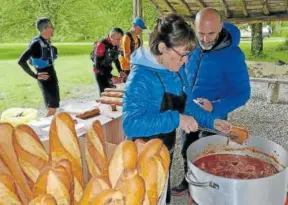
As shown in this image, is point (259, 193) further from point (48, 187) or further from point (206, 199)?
point (48, 187)

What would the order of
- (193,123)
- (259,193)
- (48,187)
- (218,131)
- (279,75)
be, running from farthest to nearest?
(279,75) → (218,131) → (193,123) → (259,193) → (48,187)

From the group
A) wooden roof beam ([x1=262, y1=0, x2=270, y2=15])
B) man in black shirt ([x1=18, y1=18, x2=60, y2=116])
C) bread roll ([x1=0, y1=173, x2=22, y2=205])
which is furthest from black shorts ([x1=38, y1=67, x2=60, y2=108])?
wooden roof beam ([x1=262, y1=0, x2=270, y2=15])

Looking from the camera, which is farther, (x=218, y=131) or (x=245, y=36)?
(x=245, y=36)

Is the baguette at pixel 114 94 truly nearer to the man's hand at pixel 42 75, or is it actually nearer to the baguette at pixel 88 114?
the baguette at pixel 88 114

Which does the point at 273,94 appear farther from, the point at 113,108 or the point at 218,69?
the point at 218,69

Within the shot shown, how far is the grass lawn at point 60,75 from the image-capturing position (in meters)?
7.76

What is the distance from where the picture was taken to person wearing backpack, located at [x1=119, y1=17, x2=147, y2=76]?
18.5 ft

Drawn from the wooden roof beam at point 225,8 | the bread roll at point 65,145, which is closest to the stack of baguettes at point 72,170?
the bread roll at point 65,145

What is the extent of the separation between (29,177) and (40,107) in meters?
6.39

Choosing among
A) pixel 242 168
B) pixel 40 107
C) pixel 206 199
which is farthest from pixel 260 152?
pixel 40 107

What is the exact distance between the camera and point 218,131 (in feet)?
5.58

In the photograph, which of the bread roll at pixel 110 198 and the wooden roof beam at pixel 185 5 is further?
the wooden roof beam at pixel 185 5

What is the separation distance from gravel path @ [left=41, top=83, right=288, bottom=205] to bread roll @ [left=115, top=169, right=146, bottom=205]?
2.79 m

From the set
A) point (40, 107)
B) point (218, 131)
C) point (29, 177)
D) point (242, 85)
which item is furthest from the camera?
point (40, 107)
